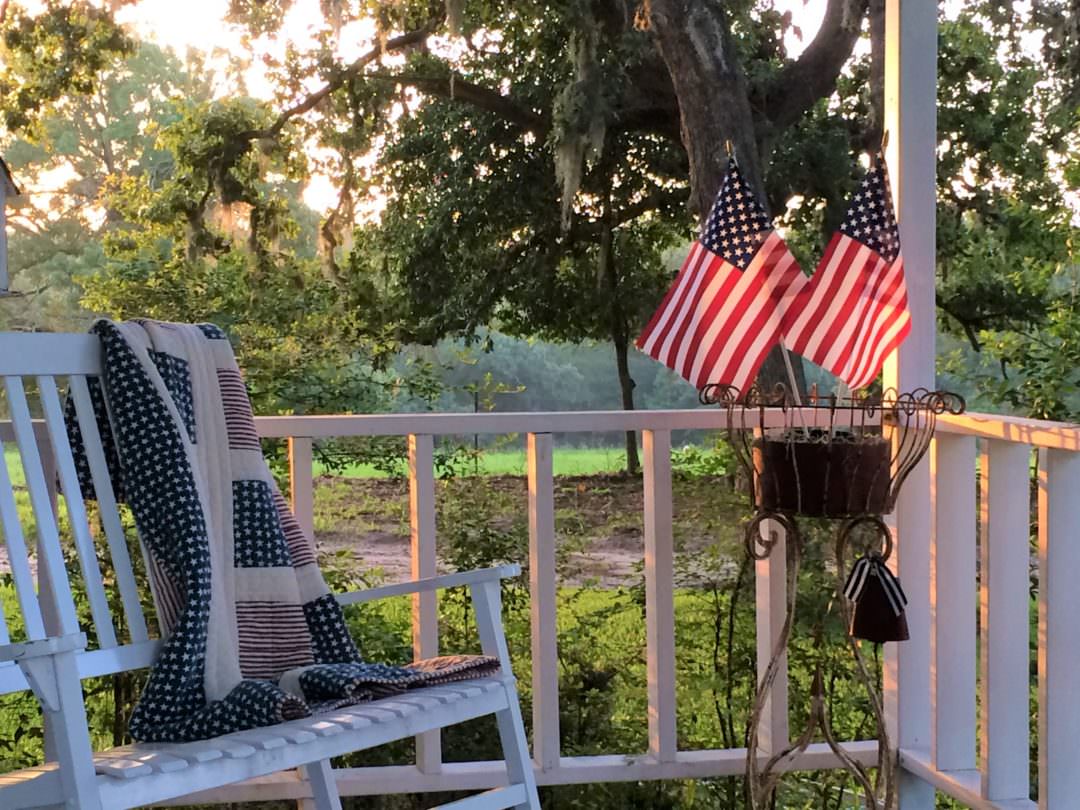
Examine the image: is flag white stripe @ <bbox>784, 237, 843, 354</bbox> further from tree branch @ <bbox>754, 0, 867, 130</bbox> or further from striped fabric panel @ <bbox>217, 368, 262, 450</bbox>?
tree branch @ <bbox>754, 0, 867, 130</bbox>

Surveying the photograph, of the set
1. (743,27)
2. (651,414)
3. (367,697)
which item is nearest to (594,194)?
(743,27)

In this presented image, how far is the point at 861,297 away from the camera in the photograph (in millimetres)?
2055

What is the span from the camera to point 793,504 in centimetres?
189

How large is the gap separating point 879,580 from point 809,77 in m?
6.61

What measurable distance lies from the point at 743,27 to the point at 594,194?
1876mm

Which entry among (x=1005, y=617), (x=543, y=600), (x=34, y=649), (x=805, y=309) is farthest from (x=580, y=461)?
(x=34, y=649)

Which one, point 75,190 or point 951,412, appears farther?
point 75,190

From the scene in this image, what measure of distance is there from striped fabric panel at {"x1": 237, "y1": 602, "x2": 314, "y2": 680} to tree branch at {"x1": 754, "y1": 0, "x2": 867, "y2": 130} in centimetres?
678

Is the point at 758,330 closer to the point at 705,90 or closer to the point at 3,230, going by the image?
the point at 3,230

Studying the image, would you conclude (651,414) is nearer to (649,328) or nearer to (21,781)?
(649,328)

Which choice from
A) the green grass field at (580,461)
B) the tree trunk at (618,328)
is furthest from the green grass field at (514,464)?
the tree trunk at (618,328)

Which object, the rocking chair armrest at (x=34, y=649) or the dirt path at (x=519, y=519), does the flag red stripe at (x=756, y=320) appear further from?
the dirt path at (x=519, y=519)

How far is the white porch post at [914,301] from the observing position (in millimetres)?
2217

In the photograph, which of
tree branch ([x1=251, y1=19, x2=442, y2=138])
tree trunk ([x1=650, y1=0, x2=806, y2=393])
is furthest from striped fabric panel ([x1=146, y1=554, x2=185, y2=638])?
tree branch ([x1=251, y1=19, x2=442, y2=138])
